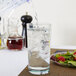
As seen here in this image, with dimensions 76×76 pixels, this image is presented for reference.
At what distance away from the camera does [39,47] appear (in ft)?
1.67

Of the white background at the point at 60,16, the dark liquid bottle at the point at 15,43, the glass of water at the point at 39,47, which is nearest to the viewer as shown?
the glass of water at the point at 39,47

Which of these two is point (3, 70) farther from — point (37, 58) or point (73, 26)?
point (73, 26)

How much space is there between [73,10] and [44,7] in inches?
13.9

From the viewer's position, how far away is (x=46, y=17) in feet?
6.82

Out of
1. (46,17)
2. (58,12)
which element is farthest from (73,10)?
(46,17)

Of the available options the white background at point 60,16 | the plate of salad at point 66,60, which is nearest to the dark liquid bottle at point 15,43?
the plate of salad at point 66,60

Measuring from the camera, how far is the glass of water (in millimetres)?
496

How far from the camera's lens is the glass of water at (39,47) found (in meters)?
0.50

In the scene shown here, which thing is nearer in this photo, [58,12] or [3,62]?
[3,62]

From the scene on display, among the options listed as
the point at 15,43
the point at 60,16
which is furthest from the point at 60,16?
the point at 15,43

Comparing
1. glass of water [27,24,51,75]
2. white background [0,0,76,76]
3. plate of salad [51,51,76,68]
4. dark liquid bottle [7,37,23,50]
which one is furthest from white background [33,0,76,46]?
glass of water [27,24,51,75]

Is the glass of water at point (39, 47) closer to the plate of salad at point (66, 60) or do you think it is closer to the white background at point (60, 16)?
the plate of salad at point (66, 60)

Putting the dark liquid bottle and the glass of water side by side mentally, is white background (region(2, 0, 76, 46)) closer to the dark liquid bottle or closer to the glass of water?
the dark liquid bottle

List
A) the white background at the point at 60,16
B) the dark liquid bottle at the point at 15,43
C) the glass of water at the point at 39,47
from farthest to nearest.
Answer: the white background at the point at 60,16 < the dark liquid bottle at the point at 15,43 < the glass of water at the point at 39,47
